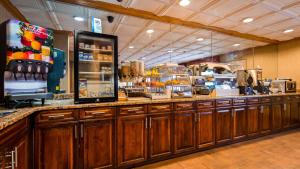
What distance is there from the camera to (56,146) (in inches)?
76.5

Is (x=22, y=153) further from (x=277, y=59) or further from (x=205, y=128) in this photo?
(x=277, y=59)

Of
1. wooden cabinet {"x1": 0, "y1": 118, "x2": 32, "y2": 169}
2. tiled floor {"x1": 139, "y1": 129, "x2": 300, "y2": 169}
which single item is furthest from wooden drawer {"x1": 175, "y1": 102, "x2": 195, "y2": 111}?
wooden cabinet {"x1": 0, "y1": 118, "x2": 32, "y2": 169}

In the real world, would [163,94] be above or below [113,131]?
above

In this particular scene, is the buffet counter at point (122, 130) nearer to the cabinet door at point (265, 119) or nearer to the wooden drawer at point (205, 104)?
the wooden drawer at point (205, 104)

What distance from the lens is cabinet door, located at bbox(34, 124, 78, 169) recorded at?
1854 millimetres

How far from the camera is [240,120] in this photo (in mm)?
3436

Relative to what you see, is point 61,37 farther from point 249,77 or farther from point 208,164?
point 249,77

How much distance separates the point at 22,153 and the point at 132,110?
4.24ft

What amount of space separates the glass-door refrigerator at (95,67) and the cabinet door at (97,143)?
34cm

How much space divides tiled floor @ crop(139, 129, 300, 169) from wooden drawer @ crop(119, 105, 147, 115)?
85 centimetres

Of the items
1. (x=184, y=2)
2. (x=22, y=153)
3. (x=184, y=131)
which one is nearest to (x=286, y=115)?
(x=184, y=131)

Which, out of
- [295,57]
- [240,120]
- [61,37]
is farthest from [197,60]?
[61,37]

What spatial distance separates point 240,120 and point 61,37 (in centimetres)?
509

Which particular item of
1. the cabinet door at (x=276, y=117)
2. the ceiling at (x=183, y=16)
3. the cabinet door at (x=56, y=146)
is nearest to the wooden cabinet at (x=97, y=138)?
the cabinet door at (x=56, y=146)
